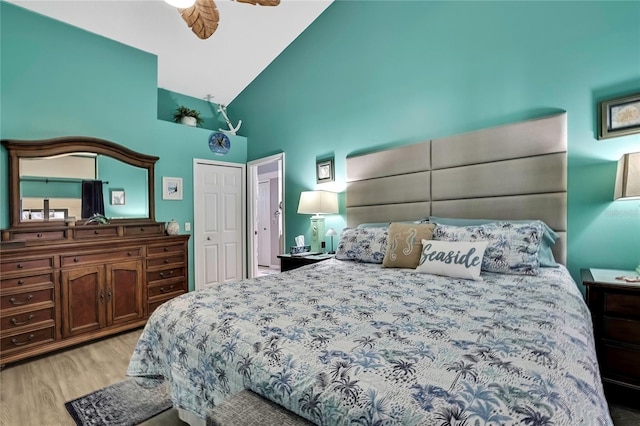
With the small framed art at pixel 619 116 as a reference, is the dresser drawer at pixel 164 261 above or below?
below

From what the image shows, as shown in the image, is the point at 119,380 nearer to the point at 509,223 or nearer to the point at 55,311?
the point at 55,311

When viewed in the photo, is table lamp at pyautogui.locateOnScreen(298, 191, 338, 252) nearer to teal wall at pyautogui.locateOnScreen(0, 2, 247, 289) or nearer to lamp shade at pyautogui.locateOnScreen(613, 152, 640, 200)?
teal wall at pyautogui.locateOnScreen(0, 2, 247, 289)

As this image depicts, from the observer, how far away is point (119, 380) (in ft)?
7.25

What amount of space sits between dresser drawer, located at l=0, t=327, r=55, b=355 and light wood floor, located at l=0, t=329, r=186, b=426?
0.46 feet

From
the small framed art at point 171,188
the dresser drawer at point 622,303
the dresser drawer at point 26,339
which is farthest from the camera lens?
the small framed art at point 171,188

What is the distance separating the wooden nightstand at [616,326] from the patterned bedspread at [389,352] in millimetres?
199

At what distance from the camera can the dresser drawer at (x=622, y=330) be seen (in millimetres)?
1717

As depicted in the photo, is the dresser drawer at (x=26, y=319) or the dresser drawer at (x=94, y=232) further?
the dresser drawer at (x=94, y=232)

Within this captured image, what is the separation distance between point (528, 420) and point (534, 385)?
0.44 feet

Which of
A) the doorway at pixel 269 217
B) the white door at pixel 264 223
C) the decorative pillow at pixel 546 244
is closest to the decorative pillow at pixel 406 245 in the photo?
the decorative pillow at pixel 546 244

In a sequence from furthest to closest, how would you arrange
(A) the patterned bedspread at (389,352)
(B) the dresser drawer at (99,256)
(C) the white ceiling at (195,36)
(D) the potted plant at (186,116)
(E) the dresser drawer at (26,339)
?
1. (D) the potted plant at (186,116)
2. (C) the white ceiling at (195,36)
3. (B) the dresser drawer at (99,256)
4. (E) the dresser drawer at (26,339)
5. (A) the patterned bedspread at (389,352)

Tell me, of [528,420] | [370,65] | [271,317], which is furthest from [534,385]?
[370,65]

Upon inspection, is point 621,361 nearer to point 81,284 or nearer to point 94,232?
Result: point 81,284

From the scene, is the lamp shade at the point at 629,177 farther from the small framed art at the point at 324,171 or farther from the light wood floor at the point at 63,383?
the small framed art at the point at 324,171
